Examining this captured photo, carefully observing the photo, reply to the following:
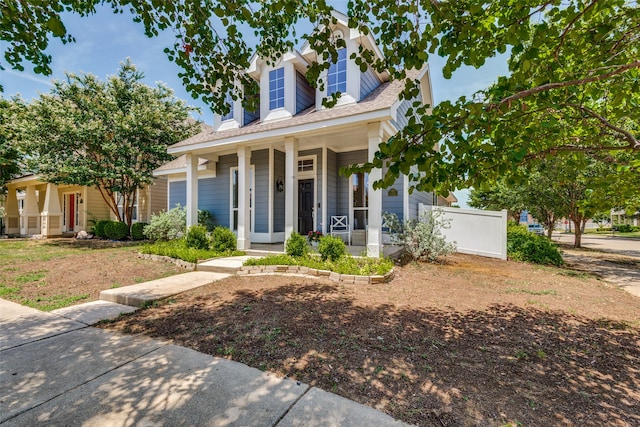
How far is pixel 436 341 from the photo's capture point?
3.22 m

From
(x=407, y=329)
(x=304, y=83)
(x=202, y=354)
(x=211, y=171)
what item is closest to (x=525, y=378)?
(x=407, y=329)

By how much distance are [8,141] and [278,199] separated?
15.9 meters

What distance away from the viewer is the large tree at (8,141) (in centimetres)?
1344

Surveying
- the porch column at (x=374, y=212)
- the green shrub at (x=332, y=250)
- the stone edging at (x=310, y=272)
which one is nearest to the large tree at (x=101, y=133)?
the stone edging at (x=310, y=272)

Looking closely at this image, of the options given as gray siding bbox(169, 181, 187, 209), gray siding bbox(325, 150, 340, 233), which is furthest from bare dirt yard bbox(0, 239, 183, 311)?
gray siding bbox(325, 150, 340, 233)

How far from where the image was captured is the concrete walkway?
1.98 metres

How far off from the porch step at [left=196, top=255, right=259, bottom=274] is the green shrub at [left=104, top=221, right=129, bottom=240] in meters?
8.92

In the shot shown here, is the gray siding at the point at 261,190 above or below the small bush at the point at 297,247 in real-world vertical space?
above

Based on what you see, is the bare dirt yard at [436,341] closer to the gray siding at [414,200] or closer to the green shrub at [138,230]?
the gray siding at [414,200]

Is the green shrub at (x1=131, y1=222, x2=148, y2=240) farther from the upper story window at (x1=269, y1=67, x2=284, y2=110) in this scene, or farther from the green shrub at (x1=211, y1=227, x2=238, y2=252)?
the upper story window at (x1=269, y1=67, x2=284, y2=110)

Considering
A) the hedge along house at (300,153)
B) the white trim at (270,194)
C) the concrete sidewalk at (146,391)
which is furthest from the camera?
the white trim at (270,194)

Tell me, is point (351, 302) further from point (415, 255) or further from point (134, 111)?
point (134, 111)

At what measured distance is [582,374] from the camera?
2646 millimetres

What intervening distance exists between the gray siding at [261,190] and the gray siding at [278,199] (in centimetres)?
29
